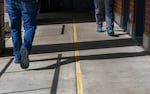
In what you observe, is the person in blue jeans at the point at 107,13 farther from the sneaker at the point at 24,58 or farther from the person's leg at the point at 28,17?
the sneaker at the point at 24,58

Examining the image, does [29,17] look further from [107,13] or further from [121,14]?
[121,14]

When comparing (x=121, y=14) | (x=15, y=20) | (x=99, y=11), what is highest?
(x=15, y=20)

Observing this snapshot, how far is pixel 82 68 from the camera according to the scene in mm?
7371

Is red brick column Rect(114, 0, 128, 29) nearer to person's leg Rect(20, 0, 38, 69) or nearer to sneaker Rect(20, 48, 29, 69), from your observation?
person's leg Rect(20, 0, 38, 69)

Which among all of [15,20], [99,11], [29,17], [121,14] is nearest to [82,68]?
[29,17]

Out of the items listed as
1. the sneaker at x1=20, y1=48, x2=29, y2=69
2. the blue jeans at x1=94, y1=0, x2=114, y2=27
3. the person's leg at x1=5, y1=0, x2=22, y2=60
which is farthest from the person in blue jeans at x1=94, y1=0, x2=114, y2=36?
the sneaker at x1=20, y1=48, x2=29, y2=69

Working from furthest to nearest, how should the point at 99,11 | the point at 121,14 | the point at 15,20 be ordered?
the point at 121,14, the point at 99,11, the point at 15,20

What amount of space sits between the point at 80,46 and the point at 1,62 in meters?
2.20

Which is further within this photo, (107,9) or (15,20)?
(107,9)

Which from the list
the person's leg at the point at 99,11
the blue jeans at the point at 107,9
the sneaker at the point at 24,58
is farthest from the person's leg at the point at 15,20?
the person's leg at the point at 99,11

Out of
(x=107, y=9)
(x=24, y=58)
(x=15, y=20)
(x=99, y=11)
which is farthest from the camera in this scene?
(x=99, y=11)

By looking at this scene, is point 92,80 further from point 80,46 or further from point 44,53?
point 80,46

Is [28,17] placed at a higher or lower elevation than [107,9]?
higher

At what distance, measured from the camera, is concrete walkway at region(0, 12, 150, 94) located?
6.16 metres
